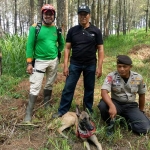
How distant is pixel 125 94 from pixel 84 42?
1027 millimetres

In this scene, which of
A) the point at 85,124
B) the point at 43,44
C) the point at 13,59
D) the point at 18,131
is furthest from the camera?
the point at 13,59

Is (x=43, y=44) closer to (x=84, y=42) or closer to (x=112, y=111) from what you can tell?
(x=84, y=42)

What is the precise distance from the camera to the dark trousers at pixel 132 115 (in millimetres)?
3592

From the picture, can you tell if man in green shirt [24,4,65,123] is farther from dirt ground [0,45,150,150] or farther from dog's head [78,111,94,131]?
dog's head [78,111,94,131]

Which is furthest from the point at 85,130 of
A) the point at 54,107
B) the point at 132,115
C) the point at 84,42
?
the point at 84,42

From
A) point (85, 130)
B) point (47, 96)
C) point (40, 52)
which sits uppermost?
point (40, 52)

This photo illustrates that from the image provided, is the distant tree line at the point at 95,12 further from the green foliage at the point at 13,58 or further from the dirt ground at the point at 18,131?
the dirt ground at the point at 18,131

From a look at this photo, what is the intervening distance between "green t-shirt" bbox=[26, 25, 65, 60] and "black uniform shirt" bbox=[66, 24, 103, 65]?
0.97ft

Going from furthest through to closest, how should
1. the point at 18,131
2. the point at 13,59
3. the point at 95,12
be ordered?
the point at 95,12 → the point at 13,59 → the point at 18,131

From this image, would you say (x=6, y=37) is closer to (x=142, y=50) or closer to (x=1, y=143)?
(x=1, y=143)

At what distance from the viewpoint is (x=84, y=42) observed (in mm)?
3793

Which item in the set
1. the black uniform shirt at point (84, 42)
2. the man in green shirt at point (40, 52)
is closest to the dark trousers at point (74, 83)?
the black uniform shirt at point (84, 42)

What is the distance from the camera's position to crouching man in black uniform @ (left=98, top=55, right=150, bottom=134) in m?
3.57

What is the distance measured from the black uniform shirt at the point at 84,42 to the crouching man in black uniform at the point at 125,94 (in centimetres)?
47
